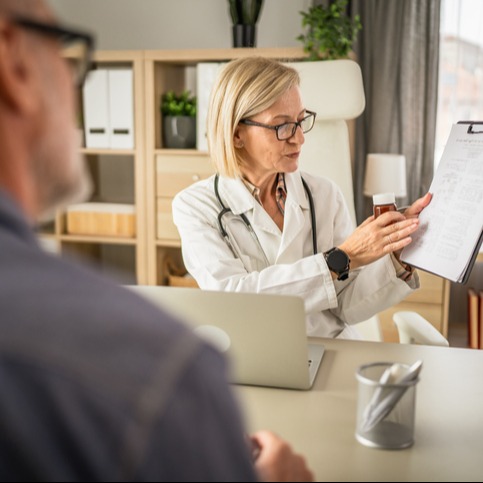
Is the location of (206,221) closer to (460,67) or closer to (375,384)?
(375,384)

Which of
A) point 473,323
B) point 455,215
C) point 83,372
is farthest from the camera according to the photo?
point 473,323

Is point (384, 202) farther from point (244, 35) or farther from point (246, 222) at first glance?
point (244, 35)

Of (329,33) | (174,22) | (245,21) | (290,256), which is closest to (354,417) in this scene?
(290,256)

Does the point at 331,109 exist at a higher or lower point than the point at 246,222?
higher

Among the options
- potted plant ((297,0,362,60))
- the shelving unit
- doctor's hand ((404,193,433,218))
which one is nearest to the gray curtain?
potted plant ((297,0,362,60))

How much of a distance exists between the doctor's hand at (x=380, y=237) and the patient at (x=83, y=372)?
113 centimetres

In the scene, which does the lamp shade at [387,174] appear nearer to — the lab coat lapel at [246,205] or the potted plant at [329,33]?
the potted plant at [329,33]

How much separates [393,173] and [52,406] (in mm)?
2856

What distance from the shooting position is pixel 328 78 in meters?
2.41

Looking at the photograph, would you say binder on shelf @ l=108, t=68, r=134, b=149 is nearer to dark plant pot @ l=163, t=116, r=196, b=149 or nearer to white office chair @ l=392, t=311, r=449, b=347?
dark plant pot @ l=163, t=116, r=196, b=149

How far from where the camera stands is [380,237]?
1.58 m

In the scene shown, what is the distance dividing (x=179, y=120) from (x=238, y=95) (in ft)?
5.00

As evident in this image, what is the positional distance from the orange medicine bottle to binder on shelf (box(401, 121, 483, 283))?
73 mm

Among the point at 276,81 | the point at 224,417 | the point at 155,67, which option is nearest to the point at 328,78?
the point at 276,81
